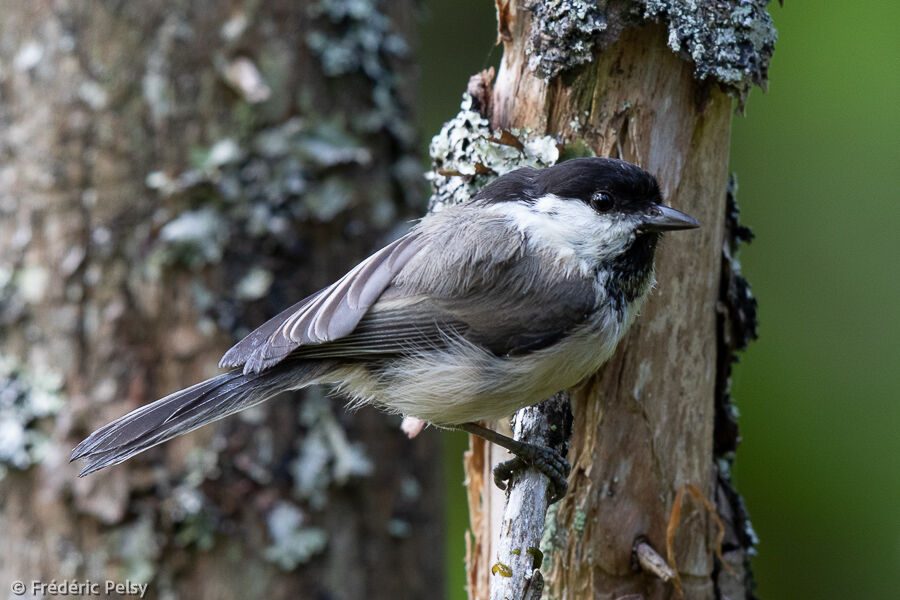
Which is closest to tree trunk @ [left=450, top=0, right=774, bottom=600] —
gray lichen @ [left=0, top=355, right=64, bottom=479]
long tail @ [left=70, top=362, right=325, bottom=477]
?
long tail @ [left=70, top=362, right=325, bottom=477]

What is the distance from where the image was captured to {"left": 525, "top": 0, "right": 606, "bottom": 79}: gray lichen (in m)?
1.80

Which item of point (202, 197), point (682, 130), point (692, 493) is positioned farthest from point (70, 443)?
point (682, 130)

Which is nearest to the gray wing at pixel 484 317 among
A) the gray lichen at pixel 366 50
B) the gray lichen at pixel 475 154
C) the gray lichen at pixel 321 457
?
the gray lichen at pixel 475 154

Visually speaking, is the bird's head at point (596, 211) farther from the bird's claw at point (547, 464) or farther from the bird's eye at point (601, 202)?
the bird's claw at point (547, 464)

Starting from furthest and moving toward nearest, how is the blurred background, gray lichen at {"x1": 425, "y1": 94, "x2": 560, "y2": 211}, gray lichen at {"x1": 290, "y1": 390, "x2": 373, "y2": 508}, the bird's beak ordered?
the blurred background < gray lichen at {"x1": 290, "y1": 390, "x2": 373, "y2": 508} < gray lichen at {"x1": 425, "y1": 94, "x2": 560, "y2": 211} < the bird's beak

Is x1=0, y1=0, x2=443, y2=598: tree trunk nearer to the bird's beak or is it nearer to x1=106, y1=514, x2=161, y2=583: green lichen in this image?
x1=106, y1=514, x2=161, y2=583: green lichen

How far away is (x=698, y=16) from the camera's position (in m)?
1.78

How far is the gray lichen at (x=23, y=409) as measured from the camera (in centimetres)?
241

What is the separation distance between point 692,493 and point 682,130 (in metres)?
0.78

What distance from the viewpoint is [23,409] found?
2439 millimetres

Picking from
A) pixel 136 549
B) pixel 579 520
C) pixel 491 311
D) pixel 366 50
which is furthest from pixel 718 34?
pixel 136 549

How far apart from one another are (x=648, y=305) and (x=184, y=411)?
1.01 meters

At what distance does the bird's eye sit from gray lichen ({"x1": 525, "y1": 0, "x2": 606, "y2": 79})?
279 millimetres

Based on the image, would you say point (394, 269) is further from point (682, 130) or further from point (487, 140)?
point (682, 130)
